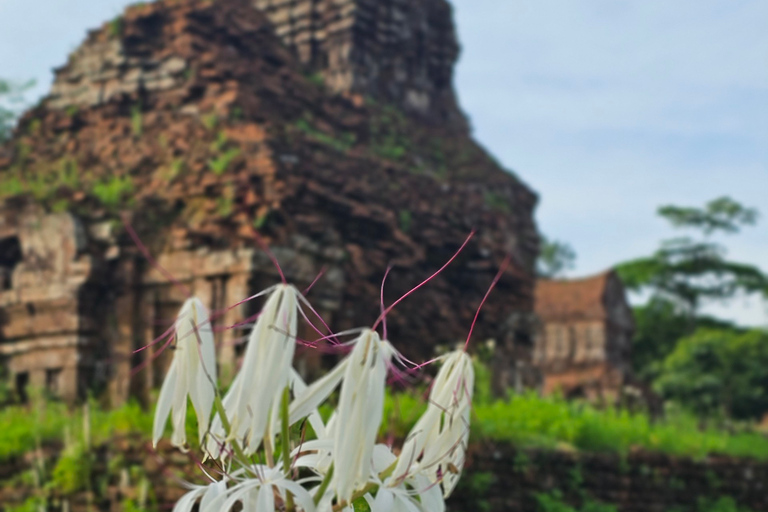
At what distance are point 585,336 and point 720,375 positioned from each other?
4.46m

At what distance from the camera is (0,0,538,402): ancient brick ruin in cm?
1004

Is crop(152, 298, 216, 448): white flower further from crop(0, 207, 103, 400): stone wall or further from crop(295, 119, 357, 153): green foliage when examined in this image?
crop(295, 119, 357, 153): green foliage

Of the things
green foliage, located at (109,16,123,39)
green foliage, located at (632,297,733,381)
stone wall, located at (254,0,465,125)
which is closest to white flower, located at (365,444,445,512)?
green foliage, located at (109,16,123,39)

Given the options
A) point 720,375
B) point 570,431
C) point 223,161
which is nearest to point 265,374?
point 570,431

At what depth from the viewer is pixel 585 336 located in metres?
29.3

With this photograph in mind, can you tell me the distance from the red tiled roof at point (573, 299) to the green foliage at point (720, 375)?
2879 mm

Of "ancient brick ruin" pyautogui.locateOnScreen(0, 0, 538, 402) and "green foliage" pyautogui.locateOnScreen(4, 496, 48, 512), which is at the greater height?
"ancient brick ruin" pyautogui.locateOnScreen(0, 0, 538, 402)

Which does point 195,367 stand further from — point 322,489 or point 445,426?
point 445,426

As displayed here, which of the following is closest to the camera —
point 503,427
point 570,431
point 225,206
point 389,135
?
point 503,427

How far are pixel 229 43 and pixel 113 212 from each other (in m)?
3.28

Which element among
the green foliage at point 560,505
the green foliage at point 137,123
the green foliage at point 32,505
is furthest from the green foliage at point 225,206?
the green foliage at point 560,505

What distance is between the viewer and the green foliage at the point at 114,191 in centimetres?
1084

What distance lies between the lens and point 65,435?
299 inches

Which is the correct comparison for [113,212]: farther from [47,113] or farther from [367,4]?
[367,4]
